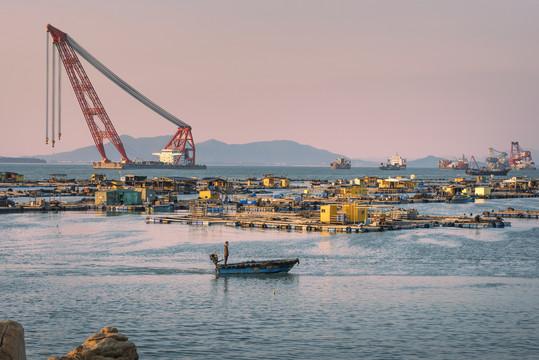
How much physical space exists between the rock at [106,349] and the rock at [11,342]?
3005mm

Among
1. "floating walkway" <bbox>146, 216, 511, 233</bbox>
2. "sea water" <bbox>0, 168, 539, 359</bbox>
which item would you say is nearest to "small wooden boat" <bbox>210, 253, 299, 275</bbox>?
"sea water" <bbox>0, 168, 539, 359</bbox>

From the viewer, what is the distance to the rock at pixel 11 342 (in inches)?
500

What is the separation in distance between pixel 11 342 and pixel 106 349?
418 cm

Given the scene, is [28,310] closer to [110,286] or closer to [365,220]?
[110,286]

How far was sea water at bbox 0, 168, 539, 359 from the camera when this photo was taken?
2083 centimetres

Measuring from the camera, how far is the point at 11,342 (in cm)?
1291

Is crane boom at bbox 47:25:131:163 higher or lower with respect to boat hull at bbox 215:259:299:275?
higher

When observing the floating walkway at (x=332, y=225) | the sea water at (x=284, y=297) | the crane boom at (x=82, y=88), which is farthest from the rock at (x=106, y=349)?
the crane boom at (x=82, y=88)

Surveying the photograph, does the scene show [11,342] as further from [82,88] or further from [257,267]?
[82,88]

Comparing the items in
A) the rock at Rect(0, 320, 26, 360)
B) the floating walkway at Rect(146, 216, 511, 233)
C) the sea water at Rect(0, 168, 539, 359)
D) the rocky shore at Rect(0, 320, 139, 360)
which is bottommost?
the sea water at Rect(0, 168, 539, 359)

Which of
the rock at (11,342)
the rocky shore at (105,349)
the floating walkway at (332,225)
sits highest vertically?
the rock at (11,342)

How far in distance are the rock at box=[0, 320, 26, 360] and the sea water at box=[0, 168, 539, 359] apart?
644cm

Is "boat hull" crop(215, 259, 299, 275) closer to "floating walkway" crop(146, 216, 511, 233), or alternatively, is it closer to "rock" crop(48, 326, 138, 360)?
"rock" crop(48, 326, 138, 360)

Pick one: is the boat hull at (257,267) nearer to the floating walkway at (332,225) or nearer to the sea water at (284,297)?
the sea water at (284,297)
